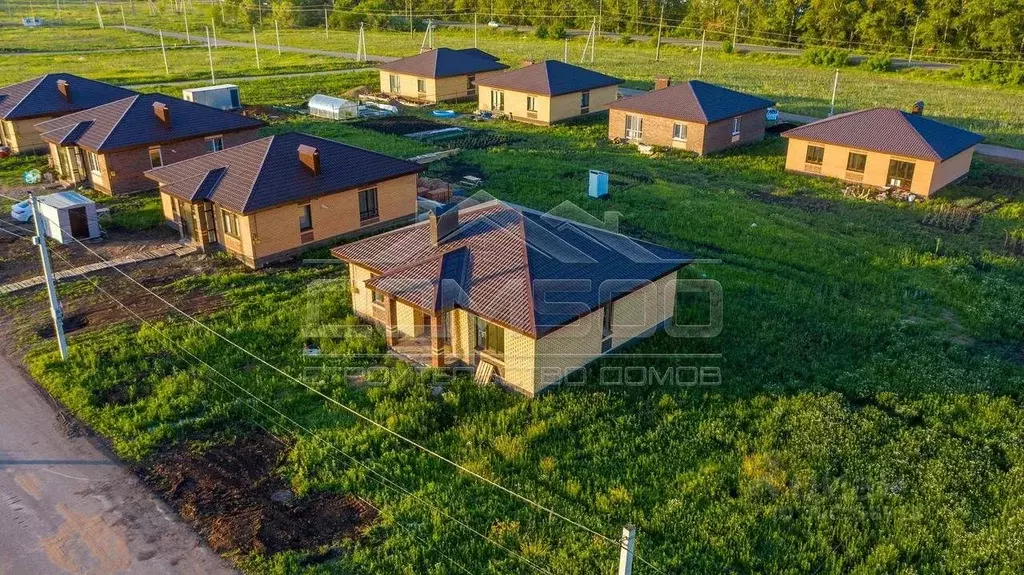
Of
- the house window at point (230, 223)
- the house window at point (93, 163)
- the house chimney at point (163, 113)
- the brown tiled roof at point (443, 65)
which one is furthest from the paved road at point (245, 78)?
the house window at point (230, 223)

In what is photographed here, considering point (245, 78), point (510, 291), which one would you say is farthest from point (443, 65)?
point (510, 291)

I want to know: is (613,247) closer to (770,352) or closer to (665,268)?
(665,268)

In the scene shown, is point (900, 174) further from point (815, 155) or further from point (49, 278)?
point (49, 278)

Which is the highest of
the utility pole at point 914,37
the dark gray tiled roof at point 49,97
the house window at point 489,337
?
the utility pole at point 914,37

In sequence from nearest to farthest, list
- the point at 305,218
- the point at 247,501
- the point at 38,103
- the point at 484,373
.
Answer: the point at 247,501, the point at 484,373, the point at 305,218, the point at 38,103

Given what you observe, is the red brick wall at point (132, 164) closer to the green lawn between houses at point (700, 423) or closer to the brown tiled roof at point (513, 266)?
the green lawn between houses at point (700, 423)

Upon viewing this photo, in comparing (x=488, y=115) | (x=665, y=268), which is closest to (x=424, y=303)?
(x=665, y=268)

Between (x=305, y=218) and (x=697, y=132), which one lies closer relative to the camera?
(x=305, y=218)
